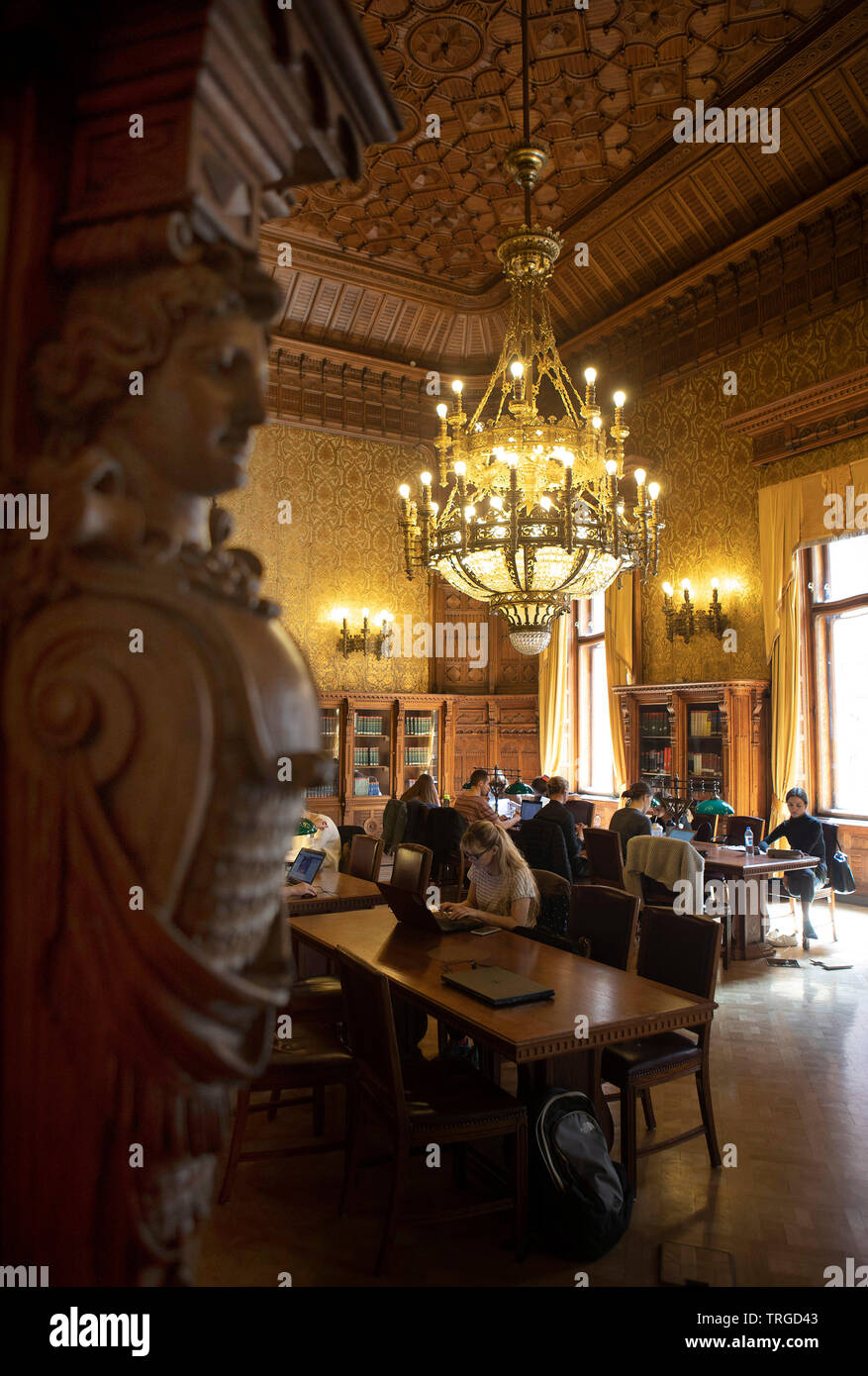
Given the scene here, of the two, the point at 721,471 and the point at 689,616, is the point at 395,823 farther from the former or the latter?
the point at 721,471

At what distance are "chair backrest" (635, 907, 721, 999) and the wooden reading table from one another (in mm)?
300

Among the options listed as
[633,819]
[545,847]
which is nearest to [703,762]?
[633,819]

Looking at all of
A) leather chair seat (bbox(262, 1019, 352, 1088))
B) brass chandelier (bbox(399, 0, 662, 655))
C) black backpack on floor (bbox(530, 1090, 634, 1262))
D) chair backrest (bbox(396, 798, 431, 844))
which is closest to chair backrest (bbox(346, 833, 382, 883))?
chair backrest (bbox(396, 798, 431, 844))

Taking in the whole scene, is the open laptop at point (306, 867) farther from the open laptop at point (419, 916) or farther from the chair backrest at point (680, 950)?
the chair backrest at point (680, 950)

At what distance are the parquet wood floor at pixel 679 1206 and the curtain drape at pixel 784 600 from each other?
13.8ft

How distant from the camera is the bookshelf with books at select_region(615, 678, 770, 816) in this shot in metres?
8.54

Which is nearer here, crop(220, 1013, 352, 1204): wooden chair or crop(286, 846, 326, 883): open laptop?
crop(220, 1013, 352, 1204): wooden chair

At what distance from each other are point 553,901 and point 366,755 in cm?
665

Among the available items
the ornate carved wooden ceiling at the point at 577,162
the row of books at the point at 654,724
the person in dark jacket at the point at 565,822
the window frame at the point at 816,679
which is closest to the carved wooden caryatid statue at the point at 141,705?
the person in dark jacket at the point at 565,822

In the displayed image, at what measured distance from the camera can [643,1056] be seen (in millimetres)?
3369

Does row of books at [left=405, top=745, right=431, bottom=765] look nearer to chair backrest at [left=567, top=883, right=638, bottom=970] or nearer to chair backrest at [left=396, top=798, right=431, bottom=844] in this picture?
chair backrest at [left=396, top=798, right=431, bottom=844]

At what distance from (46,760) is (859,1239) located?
3.33 m

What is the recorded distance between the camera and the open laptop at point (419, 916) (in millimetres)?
3995

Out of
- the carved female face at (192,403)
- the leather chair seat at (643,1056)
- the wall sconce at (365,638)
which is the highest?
the wall sconce at (365,638)
